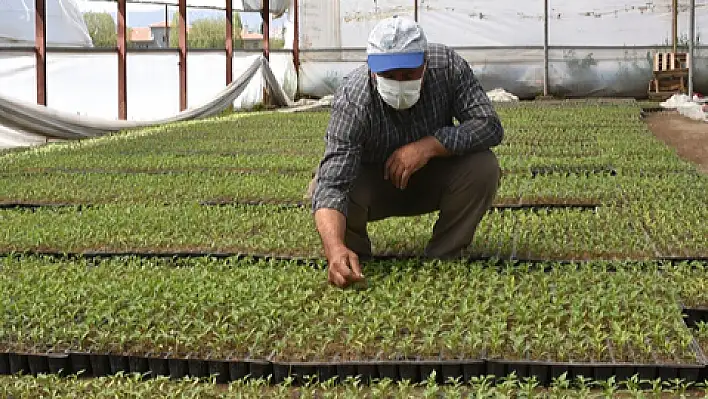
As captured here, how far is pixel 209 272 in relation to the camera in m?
4.96

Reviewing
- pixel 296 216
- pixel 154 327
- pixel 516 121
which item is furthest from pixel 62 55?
pixel 154 327

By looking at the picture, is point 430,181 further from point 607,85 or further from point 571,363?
point 607,85

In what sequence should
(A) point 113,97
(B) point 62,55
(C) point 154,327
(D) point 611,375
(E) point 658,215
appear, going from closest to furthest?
(D) point 611,375 < (C) point 154,327 < (E) point 658,215 < (B) point 62,55 < (A) point 113,97

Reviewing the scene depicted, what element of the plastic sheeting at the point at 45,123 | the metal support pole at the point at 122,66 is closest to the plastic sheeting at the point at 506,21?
the plastic sheeting at the point at 45,123

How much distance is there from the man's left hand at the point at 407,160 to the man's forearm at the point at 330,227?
1.20 feet

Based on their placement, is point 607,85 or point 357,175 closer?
point 357,175

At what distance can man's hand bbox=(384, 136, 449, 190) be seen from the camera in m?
4.54

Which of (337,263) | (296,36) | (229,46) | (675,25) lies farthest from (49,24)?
(337,263)

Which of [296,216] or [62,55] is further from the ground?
[62,55]

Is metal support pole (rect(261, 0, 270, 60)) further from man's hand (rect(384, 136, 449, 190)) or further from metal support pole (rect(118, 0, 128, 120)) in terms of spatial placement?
man's hand (rect(384, 136, 449, 190))

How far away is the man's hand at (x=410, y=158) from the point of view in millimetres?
4543

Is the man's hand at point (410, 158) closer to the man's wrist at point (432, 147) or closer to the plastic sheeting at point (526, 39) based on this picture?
the man's wrist at point (432, 147)

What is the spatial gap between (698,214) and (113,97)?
32.3 ft

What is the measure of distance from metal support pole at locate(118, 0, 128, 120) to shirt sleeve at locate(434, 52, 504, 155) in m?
10.0
